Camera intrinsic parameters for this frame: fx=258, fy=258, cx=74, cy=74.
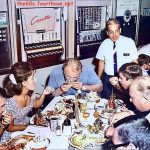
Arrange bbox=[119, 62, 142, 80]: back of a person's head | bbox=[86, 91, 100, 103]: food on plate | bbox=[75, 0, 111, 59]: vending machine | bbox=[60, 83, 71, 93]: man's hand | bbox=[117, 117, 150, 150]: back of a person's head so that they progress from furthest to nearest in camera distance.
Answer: bbox=[75, 0, 111, 59]: vending machine → bbox=[60, 83, 71, 93]: man's hand → bbox=[86, 91, 100, 103]: food on plate → bbox=[119, 62, 142, 80]: back of a person's head → bbox=[117, 117, 150, 150]: back of a person's head

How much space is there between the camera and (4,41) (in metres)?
4.05

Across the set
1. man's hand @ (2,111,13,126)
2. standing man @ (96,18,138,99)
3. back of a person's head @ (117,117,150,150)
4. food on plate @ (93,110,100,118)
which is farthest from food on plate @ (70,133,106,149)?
standing man @ (96,18,138,99)

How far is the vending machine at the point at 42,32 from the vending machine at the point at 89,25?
39 cm

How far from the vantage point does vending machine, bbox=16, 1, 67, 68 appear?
168 inches

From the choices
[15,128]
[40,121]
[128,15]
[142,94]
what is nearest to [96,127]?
[40,121]

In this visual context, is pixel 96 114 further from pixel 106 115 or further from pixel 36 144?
pixel 36 144

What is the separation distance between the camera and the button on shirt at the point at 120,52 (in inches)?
176

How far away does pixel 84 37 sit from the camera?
5.31m

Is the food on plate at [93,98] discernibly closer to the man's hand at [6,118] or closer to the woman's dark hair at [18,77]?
the woman's dark hair at [18,77]

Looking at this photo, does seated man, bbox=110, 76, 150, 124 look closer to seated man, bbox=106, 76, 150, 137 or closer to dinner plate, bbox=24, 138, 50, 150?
seated man, bbox=106, 76, 150, 137

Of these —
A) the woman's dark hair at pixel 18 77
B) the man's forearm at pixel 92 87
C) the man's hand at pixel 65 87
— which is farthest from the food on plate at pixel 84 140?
the man's forearm at pixel 92 87

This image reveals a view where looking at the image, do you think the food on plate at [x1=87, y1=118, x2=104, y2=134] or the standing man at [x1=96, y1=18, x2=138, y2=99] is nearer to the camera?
the food on plate at [x1=87, y1=118, x2=104, y2=134]

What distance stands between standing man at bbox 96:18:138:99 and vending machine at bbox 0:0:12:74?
5.40ft

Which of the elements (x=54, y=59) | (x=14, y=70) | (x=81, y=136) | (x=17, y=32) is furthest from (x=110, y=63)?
(x=81, y=136)
